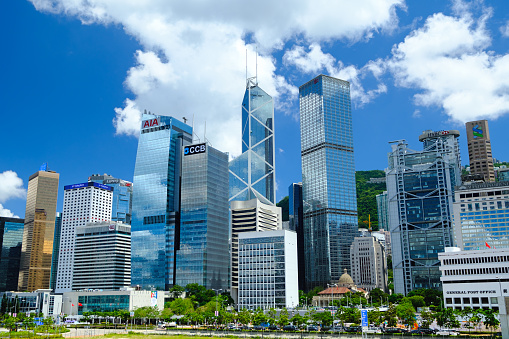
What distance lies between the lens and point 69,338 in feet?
380

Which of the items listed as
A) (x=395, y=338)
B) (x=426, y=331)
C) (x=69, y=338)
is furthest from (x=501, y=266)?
(x=69, y=338)

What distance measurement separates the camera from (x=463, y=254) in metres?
174

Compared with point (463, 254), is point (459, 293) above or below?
below

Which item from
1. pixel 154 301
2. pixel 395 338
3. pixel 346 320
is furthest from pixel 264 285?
pixel 395 338

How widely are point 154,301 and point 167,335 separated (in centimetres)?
6626

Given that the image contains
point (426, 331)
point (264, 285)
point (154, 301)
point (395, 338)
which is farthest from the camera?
point (264, 285)

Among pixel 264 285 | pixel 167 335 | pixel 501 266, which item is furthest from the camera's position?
pixel 264 285

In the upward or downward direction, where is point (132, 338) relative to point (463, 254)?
downward

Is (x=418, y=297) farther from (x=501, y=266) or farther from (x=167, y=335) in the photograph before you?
(x=167, y=335)

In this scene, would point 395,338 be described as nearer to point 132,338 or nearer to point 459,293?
point 132,338

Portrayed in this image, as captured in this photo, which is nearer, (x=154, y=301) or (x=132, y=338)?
(x=132, y=338)

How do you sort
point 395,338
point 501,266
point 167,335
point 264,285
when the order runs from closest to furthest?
1. point 395,338
2. point 167,335
3. point 501,266
4. point 264,285

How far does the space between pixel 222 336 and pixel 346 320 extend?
33150 millimetres

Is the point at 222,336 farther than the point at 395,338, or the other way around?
the point at 222,336
